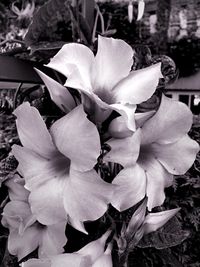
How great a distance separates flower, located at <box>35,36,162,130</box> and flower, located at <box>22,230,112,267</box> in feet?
0.54

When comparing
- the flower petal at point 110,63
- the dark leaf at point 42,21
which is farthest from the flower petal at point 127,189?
the dark leaf at point 42,21

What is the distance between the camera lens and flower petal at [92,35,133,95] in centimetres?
48

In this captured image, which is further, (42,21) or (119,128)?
(42,21)

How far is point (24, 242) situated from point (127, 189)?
191mm

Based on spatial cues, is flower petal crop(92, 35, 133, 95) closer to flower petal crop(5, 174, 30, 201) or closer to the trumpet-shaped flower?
the trumpet-shaped flower

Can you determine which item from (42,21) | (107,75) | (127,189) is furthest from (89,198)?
(42,21)

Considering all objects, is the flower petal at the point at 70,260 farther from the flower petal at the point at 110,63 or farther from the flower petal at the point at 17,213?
the flower petal at the point at 110,63

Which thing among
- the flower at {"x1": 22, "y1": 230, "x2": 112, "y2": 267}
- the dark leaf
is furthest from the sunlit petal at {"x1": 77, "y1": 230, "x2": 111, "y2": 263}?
the dark leaf

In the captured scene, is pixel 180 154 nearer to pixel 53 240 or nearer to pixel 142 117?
pixel 142 117

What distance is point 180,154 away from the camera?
20.0 inches

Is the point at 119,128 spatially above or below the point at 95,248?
above

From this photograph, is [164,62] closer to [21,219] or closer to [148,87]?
[148,87]

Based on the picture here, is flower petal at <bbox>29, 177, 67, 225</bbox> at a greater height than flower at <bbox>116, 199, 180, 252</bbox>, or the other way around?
flower petal at <bbox>29, 177, 67, 225</bbox>

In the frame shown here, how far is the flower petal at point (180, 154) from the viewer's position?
51 centimetres
